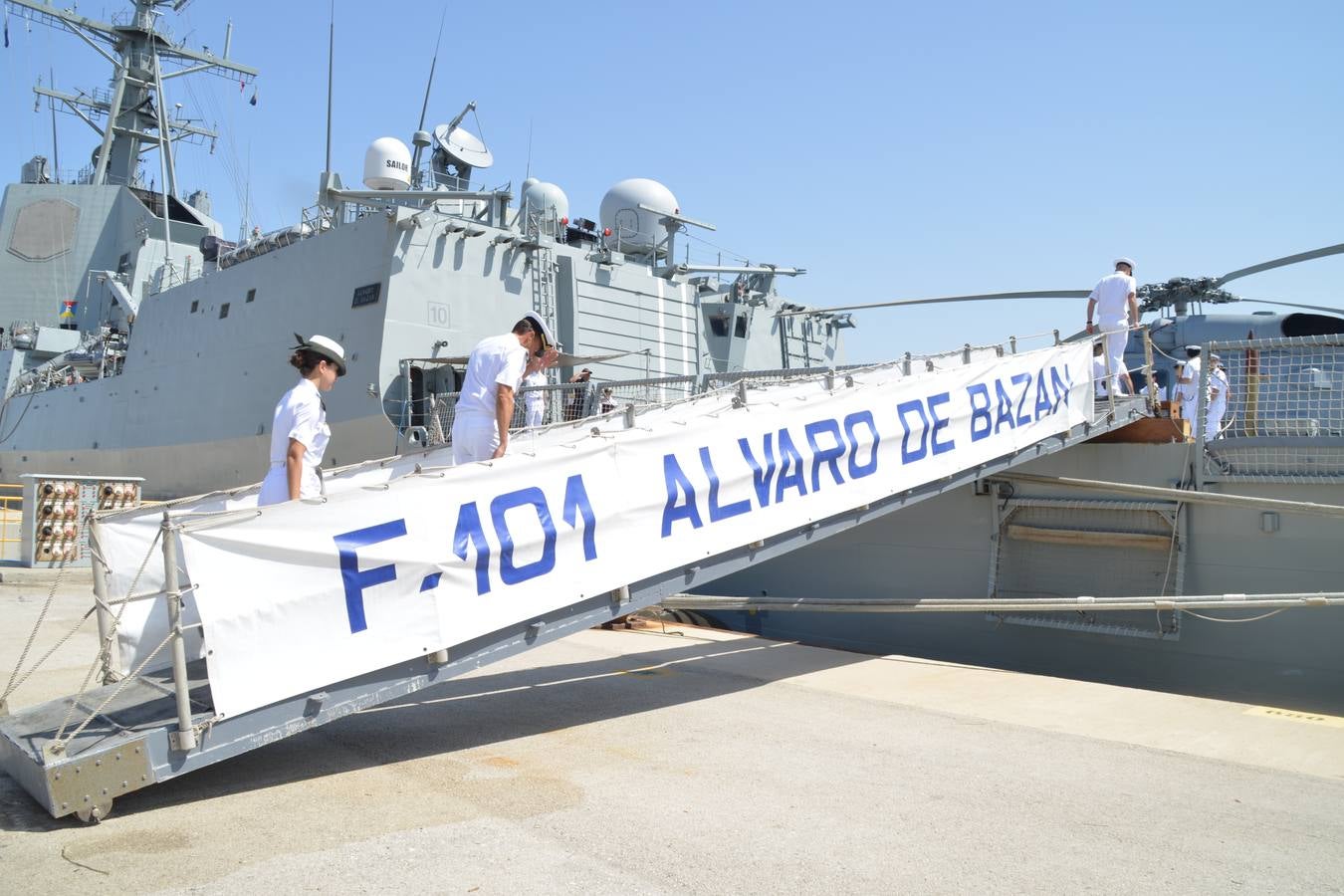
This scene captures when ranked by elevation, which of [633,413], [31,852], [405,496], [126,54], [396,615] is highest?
[126,54]

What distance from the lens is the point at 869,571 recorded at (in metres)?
9.01

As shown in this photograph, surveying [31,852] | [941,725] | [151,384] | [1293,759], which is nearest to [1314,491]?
[1293,759]

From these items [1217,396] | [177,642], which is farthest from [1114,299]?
[177,642]

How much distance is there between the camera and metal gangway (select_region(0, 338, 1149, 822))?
330 cm

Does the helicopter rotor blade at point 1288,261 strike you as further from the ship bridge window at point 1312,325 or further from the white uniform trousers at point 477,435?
the white uniform trousers at point 477,435

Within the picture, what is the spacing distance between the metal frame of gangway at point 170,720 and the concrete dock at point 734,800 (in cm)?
16

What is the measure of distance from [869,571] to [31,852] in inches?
288

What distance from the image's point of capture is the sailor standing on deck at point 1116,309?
8.46 meters

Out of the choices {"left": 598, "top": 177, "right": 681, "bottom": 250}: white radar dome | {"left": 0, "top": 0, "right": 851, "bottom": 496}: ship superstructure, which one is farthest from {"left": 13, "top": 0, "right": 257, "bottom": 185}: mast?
{"left": 598, "top": 177, "right": 681, "bottom": 250}: white radar dome

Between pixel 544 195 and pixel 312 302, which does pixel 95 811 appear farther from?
pixel 544 195

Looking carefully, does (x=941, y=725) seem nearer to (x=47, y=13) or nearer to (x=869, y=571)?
(x=869, y=571)

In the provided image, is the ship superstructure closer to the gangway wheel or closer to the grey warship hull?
the grey warship hull

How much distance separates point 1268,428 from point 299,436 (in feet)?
23.9

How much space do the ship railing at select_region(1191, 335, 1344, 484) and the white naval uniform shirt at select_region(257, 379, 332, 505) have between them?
6554 mm
